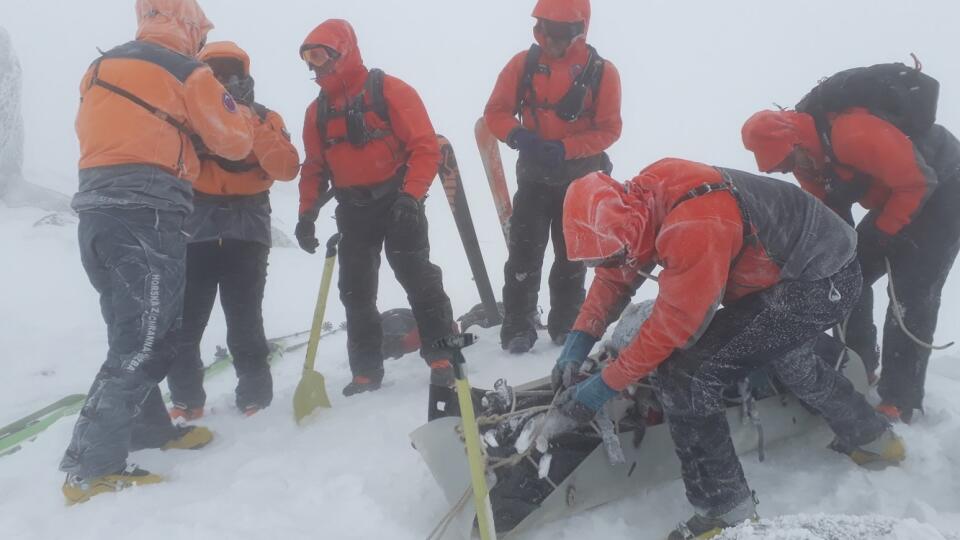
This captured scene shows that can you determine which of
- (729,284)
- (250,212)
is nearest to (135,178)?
(250,212)

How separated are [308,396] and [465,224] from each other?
96.1 inches

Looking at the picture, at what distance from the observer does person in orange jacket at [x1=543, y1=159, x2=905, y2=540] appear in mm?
2221

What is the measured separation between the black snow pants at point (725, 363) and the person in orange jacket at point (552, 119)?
1963 mm

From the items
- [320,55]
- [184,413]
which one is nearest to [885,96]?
[320,55]

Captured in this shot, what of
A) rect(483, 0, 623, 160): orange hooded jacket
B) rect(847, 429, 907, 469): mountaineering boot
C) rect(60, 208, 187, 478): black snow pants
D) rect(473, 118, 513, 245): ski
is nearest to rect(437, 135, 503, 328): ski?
rect(473, 118, 513, 245): ski

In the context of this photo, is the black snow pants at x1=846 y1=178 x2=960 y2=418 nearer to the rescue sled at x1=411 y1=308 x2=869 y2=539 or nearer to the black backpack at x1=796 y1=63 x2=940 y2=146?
the black backpack at x1=796 y1=63 x2=940 y2=146

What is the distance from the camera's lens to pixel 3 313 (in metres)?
7.66

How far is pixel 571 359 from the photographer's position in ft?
9.46

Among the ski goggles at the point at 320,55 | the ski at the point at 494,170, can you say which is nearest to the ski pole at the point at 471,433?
the ski goggles at the point at 320,55

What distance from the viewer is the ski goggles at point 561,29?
4.09 m

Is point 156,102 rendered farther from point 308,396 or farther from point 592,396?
point 592,396

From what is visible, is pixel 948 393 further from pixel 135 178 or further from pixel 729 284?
pixel 135 178

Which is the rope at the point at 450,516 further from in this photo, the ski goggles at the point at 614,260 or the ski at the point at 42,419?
the ski at the point at 42,419

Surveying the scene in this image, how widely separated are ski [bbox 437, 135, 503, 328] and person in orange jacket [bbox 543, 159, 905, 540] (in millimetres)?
2867
